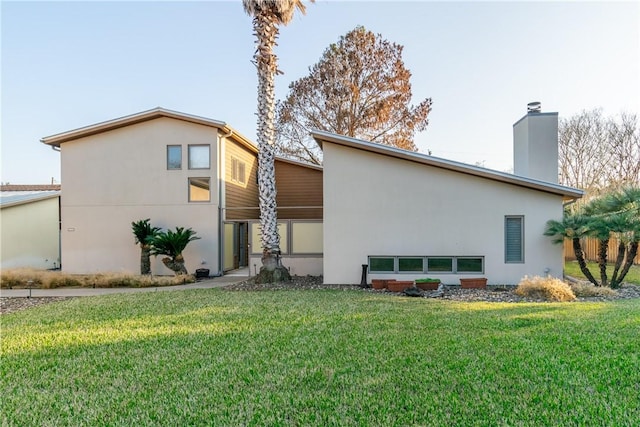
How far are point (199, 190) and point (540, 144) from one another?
43.3ft

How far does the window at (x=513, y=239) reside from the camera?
10883mm

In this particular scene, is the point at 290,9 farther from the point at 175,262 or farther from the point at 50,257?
the point at 50,257

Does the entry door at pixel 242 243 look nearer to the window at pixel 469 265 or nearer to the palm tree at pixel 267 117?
the palm tree at pixel 267 117

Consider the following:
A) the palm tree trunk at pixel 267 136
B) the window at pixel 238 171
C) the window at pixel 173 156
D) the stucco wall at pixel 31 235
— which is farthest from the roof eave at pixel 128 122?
the stucco wall at pixel 31 235

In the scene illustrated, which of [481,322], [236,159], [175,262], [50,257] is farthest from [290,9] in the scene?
[50,257]

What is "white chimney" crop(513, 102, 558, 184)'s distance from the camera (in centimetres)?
1348

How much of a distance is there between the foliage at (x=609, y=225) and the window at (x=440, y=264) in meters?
2.86

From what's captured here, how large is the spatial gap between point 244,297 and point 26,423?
5873mm

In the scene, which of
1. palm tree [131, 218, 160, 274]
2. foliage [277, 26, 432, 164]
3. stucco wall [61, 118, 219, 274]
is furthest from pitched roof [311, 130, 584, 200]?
foliage [277, 26, 432, 164]

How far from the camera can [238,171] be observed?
1670 cm

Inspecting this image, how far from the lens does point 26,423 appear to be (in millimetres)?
3156

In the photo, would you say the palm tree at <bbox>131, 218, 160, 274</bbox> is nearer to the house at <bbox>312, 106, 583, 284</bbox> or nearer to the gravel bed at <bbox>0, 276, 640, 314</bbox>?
the gravel bed at <bbox>0, 276, 640, 314</bbox>

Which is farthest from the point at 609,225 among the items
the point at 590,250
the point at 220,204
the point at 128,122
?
the point at 128,122

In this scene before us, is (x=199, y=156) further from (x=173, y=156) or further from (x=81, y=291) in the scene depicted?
(x=81, y=291)
